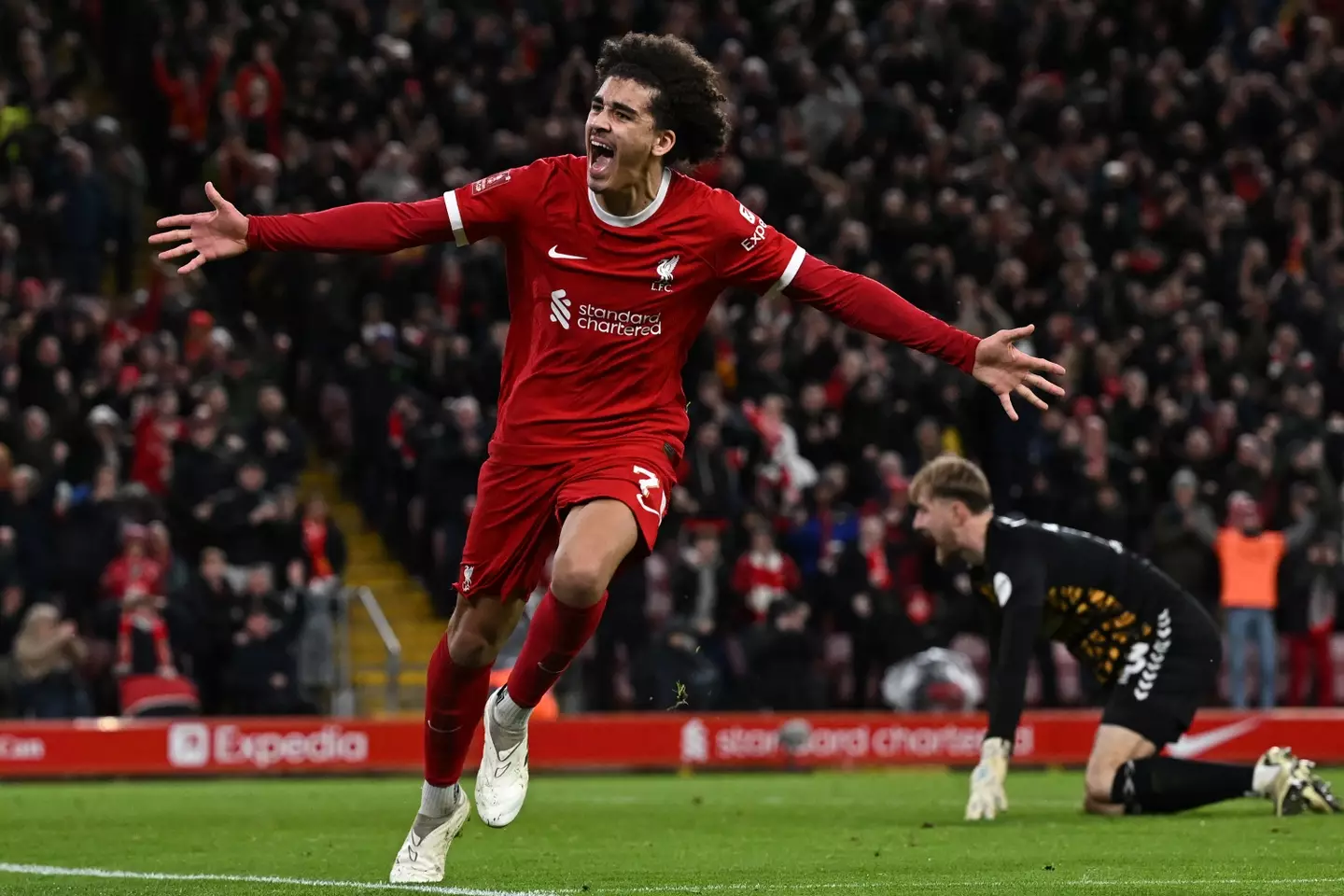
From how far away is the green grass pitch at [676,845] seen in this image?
7617 millimetres

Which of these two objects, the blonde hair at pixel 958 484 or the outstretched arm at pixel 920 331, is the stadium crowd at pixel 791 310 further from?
the outstretched arm at pixel 920 331

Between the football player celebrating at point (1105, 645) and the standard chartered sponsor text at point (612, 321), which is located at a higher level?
the standard chartered sponsor text at point (612, 321)

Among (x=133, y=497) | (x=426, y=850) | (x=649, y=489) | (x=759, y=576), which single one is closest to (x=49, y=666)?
(x=133, y=497)

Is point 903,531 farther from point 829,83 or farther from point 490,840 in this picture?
point 490,840

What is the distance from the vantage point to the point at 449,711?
26.5ft

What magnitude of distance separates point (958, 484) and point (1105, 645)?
135cm

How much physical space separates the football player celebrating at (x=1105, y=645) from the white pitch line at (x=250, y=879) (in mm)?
3867

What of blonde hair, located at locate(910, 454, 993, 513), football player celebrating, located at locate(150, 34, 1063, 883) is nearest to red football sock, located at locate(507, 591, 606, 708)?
football player celebrating, located at locate(150, 34, 1063, 883)

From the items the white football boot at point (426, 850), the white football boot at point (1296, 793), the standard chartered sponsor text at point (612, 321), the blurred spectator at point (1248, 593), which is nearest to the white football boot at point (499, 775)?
the white football boot at point (426, 850)

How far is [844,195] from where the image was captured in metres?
22.9

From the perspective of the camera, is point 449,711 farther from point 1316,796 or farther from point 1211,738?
point 1211,738

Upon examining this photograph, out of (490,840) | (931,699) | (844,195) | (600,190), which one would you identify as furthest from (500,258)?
(600,190)

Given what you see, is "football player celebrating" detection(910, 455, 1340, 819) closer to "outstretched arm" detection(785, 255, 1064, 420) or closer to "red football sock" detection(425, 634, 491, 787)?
"outstretched arm" detection(785, 255, 1064, 420)

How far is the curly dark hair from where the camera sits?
7820 mm
